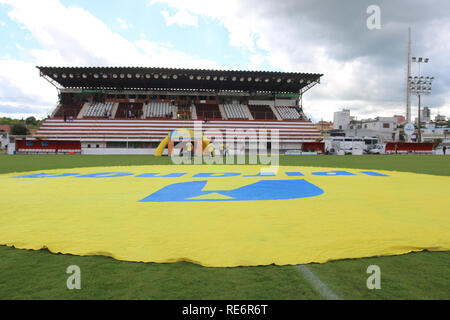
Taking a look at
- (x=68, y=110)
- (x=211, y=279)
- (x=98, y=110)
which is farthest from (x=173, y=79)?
(x=211, y=279)

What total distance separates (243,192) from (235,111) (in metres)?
44.0

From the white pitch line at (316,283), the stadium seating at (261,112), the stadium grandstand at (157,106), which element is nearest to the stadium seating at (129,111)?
the stadium grandstand at (157,106)

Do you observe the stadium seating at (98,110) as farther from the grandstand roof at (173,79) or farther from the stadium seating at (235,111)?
the stadium seating at (235,111)

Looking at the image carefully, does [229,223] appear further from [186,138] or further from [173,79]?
[173,79]

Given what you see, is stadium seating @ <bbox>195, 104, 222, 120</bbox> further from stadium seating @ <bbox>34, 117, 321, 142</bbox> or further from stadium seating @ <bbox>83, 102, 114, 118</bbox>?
stadium seating @ <bbox>83, 102, 114, 118</bbox>

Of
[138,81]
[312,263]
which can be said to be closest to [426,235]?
[312,263]

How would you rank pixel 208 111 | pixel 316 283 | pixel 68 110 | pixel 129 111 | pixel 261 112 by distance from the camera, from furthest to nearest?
pixel 261 112 < pixel 208 111 < pixel 129 111 < pixel 68 110 < pixel 316 283

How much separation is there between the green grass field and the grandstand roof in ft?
145

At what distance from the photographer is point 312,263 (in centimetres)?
323

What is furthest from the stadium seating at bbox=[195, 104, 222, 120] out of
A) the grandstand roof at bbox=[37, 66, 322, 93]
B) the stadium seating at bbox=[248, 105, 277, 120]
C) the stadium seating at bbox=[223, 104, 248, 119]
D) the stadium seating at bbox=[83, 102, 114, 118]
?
the stadium seating at bbox=[83, 102, 114, 118]

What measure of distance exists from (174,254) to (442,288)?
2634 mm

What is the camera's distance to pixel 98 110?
1916 inches
